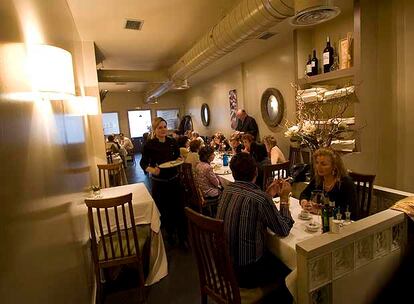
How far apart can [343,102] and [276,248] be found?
93.2 inches

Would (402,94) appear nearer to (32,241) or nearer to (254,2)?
(254,2)

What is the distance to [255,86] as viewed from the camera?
19.7 feet

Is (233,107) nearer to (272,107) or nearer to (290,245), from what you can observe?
(272,107)

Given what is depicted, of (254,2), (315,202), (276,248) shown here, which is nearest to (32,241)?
(276,248)

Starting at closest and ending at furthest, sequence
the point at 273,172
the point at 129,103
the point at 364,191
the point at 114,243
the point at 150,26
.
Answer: the point at 364,191, the point at 114,243, the point at 273,172, the point at 150,26, the point at 129,103

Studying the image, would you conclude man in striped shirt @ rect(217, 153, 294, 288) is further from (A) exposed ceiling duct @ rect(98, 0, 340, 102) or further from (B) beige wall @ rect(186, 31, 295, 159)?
(B) beige wall @ rect(186, 31, 295, 159)

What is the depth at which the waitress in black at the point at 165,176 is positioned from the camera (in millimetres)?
3330

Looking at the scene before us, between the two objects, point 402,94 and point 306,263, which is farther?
point 402,94

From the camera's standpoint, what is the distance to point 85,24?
342 centimetres

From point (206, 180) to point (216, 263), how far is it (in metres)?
1.80

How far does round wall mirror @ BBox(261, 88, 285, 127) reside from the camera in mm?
5082

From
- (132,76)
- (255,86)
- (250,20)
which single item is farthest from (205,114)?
(250,20)

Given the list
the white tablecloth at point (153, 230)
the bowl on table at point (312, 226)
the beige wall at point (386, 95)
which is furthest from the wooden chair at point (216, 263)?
the beige wall at point (386, 95)

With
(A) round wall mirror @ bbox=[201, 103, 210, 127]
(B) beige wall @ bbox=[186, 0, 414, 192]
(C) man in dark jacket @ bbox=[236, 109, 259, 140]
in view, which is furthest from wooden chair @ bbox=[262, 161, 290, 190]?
(A) round wall mirror @ bbox=[201, 103, 210, 127]
